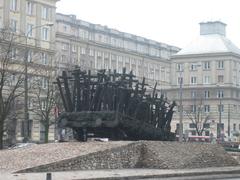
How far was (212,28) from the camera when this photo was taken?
148 meters

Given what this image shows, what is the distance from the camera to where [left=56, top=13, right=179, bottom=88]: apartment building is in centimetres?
11688

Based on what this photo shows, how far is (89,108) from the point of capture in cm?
3725

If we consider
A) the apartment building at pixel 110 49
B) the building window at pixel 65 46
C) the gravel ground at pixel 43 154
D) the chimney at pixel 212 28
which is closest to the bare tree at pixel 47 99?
the apartment building at pixel 110 49

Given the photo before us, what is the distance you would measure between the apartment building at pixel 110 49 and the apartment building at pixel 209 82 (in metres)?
6.19

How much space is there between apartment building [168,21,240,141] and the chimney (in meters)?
3.00

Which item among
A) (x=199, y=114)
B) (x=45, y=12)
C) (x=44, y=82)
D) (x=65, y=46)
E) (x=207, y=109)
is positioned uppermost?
(x=45, y=12)

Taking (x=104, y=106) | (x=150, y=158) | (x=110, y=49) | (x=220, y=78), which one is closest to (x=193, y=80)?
(x=220, y=78)

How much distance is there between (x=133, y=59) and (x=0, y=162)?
350ft

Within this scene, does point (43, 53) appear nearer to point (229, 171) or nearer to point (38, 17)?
point (38, 17)

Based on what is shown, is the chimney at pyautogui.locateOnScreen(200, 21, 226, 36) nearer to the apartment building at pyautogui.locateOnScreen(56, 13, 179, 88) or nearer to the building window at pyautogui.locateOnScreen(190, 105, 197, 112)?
the apartment building at pyautogui.locateOnScreen(56, 13, 179, 88)

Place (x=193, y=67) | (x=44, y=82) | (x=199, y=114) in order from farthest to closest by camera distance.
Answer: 1. (x=193, y=67)
2. (x=199, y=114)
3. (x=44, y=82)

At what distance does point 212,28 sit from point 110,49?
105ft

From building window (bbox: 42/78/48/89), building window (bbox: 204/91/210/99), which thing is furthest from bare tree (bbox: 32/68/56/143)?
building window (bbox: 204/91/210/99)

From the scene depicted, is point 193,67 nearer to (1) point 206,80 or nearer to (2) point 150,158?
(1) point 206,80
